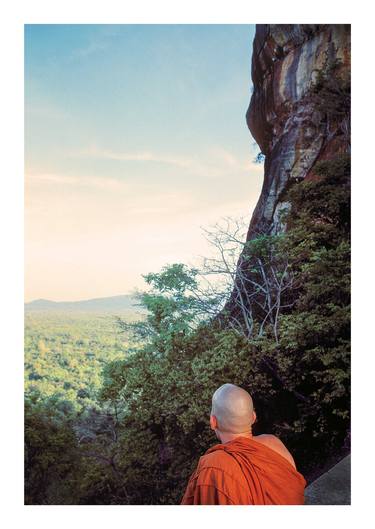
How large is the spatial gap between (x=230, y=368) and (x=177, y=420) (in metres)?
0.59

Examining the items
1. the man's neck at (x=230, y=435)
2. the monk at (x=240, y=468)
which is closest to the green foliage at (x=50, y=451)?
the monk at (x=240, y=468)

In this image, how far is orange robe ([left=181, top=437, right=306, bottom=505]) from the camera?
81.5 inches

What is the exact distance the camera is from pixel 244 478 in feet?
6.89

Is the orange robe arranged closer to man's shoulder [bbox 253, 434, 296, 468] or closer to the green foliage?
man's shoulder [bbox 253, 434, 296, 468]

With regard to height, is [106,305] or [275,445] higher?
[106,305]

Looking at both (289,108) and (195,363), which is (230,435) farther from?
(289,108)

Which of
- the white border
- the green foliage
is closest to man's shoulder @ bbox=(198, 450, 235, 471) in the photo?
the white border

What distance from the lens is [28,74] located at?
11.2 ft

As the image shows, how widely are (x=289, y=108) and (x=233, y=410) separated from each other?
2.98 meters

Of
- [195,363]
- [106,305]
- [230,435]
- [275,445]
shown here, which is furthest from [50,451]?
[275,445]

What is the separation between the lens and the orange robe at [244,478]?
2.07 m

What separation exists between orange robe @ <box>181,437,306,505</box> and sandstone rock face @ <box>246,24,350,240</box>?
199cm
